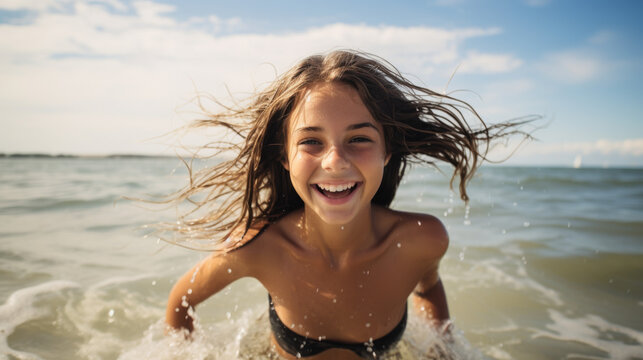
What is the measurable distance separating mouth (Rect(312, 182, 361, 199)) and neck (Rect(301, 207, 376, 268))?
278 millimetres

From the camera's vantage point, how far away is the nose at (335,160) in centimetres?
185

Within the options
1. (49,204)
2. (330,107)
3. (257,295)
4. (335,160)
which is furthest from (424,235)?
(49,204)

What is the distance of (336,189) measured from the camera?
195 centimetres

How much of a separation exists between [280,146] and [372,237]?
0.77m

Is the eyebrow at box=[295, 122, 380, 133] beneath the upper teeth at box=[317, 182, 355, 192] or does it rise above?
above

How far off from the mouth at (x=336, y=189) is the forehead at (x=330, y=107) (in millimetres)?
305

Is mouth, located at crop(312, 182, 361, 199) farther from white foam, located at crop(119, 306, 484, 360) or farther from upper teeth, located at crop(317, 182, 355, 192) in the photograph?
white foam, located at crop(119, 306, 484, 360)

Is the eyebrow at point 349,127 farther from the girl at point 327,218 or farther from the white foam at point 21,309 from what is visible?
the white foam at point 21,309

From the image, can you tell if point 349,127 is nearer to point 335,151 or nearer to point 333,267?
point 335,151

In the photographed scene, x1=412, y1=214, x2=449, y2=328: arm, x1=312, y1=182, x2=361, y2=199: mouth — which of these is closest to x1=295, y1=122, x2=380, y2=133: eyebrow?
x1=312, y1=182, x2=361, y2=199: mouth

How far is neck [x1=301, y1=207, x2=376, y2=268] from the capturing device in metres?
2.24

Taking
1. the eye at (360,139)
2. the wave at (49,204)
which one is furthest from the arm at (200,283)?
the wave at (49,204)

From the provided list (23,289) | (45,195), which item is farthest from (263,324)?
(45,195)

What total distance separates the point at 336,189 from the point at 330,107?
41 centimetres
